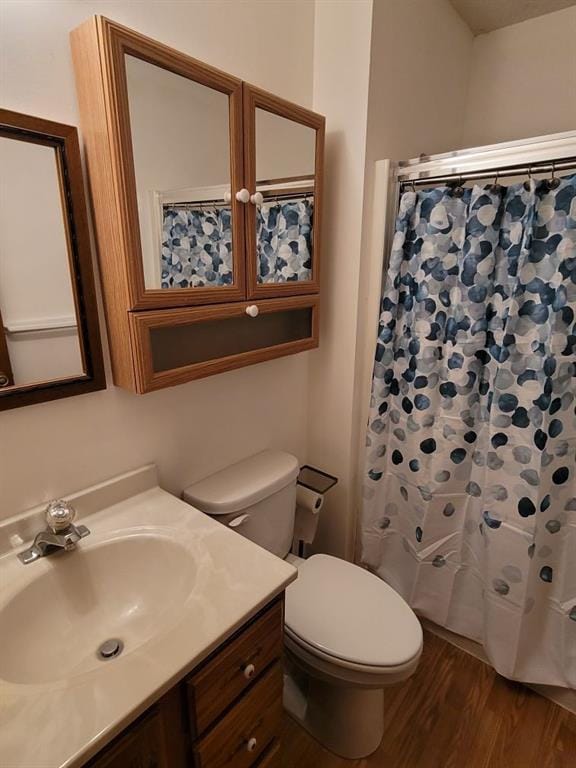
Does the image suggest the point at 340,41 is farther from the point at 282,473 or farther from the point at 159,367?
the point at 282,473

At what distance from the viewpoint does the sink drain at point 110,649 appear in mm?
880

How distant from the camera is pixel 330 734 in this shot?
135 centimetres

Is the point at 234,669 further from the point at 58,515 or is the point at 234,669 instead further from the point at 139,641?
the point at 58,515

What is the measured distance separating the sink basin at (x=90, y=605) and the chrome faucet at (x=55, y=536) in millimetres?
27

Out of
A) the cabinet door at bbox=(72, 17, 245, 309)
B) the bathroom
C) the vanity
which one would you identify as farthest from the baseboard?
the cabinet door at bbox=(72, 17, 245, 309)

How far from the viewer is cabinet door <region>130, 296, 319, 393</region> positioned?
0.97 meters

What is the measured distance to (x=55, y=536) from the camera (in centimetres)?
93

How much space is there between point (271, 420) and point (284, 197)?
0.79 metres

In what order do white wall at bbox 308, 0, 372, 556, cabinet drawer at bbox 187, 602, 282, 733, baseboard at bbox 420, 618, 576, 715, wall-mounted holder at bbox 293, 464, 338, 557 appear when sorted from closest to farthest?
cabinet drawer at bbox 187, 602, 282, 733 → white wall at bbox 308, 0, 372, 556 → baseboard at bbox 420, 618, 576, 715 → wall-mounted holder at bbox 293, 464, 338, 557

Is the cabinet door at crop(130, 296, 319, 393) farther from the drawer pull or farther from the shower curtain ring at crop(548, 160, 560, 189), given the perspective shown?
the shower curtain ring at crop(548, 160, 560, 189)

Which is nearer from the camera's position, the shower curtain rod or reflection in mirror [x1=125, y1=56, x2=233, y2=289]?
reflection in mirror [x1=125, y1=56, x2=233, y2=289]

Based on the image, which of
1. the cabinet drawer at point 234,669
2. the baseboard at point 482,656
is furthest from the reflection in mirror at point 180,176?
the baseboard at point 482,656

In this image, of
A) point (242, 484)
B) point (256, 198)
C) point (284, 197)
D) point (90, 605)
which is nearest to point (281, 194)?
point (284, 197)

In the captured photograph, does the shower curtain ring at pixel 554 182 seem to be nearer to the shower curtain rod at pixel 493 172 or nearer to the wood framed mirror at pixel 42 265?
the shower curtain rod at pixel 493 172
